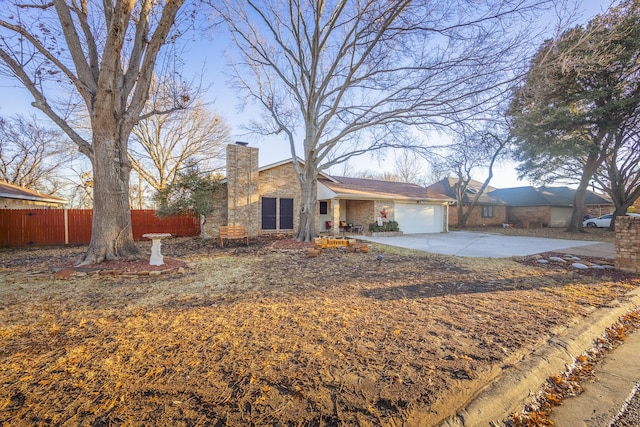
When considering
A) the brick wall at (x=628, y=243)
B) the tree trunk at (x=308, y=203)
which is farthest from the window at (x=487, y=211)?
the tree trunk at (x=308, y=203)

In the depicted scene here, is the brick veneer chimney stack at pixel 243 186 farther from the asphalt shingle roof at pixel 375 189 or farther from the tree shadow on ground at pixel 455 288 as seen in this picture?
the tree shadow on ground at pixel 455 288

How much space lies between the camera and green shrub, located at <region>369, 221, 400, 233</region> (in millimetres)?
15297

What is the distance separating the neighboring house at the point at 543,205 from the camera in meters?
24.1

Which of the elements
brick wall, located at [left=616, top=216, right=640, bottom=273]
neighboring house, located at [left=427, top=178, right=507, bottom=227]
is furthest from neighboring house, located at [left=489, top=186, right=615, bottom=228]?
brick wall, located at [left=616, top=216, right=640, bottom=273]

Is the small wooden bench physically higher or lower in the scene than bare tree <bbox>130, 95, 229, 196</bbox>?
Result: lower

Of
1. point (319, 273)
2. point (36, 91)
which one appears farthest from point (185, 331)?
point (36, 91)

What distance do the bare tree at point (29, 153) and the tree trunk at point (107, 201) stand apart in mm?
17853

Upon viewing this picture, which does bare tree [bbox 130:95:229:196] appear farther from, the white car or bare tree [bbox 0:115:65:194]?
the white car

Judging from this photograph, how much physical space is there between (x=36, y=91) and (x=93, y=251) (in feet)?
13.4

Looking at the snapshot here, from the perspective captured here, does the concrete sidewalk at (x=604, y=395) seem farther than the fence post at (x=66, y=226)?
No

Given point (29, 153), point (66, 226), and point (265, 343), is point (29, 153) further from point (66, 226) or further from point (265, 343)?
point (265, 343)

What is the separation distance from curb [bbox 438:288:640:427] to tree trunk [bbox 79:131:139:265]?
772cm

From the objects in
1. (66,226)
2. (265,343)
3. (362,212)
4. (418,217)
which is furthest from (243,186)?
(418,217)

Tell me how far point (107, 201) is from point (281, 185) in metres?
8.23
